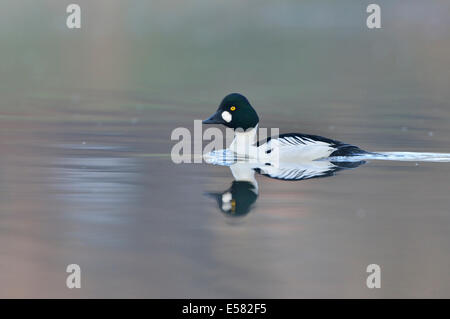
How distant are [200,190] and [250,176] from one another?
3.91 ft

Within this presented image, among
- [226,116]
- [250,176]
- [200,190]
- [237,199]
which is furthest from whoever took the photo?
[226,116]

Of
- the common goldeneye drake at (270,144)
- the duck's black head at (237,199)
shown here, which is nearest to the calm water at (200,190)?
the duck's black head at (237,199)

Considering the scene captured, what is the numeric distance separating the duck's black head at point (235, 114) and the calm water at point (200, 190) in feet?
2.78

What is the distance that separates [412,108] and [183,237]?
11530mm

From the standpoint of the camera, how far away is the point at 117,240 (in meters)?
7.37

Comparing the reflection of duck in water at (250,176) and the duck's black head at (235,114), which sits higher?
the duck's black head at (235,114)

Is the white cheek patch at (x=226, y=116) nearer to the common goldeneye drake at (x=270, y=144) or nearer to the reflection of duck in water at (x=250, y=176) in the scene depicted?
the common goldeneye drake at (x=270, y=144)

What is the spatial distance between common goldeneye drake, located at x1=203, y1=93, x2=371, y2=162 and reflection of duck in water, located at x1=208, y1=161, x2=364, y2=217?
6.5 inches

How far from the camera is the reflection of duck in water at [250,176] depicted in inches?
347

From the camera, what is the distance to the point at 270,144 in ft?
38.4

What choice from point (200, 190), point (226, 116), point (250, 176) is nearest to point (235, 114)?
point (226, 116)

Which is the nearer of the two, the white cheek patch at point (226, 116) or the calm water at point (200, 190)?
the calm water at point (200, 190)

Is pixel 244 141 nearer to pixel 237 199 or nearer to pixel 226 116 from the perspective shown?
pixel 226 116
